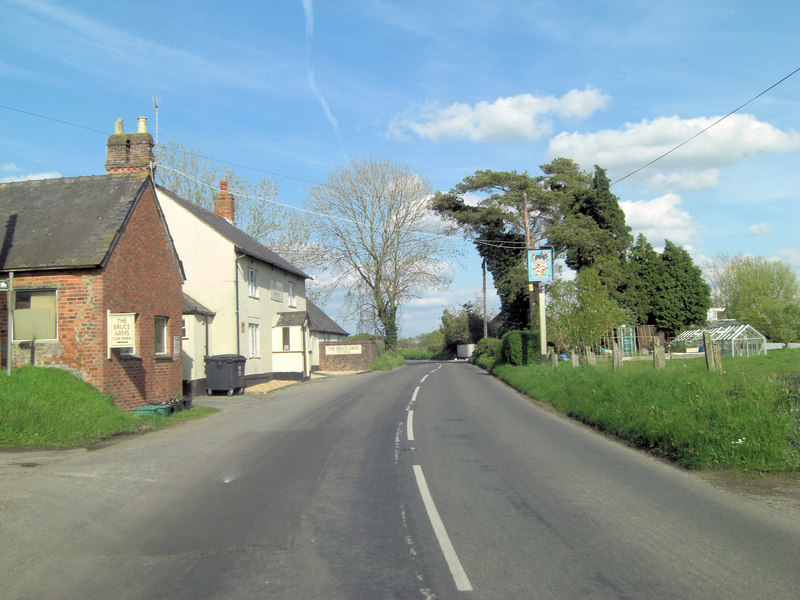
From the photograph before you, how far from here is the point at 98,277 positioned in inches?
580

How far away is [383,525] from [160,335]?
13.7 metres

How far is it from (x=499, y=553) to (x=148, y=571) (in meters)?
2.91

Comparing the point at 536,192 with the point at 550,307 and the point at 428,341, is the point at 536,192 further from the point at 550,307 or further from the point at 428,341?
the point at 428,341

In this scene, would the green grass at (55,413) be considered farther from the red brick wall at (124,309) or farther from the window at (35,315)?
the window at (35,315)

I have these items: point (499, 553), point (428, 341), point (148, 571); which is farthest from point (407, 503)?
point (428, 341)

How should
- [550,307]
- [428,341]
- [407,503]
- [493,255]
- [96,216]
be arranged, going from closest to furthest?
[407,503] → [96,216] → [550,307] → [493,255] → [428,341]

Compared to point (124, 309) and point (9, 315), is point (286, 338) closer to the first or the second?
point (124, 309)

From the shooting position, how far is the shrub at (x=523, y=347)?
1236 inches

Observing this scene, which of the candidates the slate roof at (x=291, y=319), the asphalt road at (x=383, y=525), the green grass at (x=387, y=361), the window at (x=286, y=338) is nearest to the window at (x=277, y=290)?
the slate roof at (x=291, y=319)

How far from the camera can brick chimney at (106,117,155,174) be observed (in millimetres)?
18453

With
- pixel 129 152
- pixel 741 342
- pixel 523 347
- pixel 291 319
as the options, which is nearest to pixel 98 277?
pixel 129 152

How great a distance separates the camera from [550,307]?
25.6 meters

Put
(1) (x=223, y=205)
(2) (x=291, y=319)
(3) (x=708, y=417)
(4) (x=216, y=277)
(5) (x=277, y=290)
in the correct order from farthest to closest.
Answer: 1. (1) (x=223, y=205)
2. (5) (x=277, y=290)
3. (2) (x=291, y=319)
4. (4) (x=216, y=277)
5. (3) (x=708, y=417)

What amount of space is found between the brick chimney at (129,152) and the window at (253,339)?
12.0m
